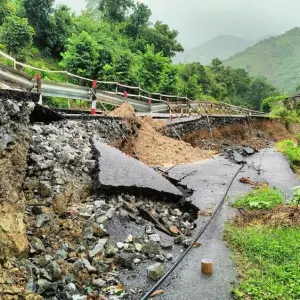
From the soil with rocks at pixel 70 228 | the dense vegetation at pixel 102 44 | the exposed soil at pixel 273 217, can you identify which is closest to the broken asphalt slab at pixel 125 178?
the soil with rocks at pixel 70 228

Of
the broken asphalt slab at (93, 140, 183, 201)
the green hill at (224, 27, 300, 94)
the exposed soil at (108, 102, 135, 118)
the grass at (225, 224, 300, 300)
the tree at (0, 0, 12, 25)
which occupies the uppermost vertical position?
the green hill at (224, 27, 300, 94)

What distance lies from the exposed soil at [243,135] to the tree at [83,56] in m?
7.25

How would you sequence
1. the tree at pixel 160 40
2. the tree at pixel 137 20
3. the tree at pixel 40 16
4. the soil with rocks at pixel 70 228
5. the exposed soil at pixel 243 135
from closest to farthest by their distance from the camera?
the soil with rocks at pixel 70 228, the exposed soil at pixel 243 135, the tree at pixel 40 16, the tree at pixel 160 40, the tree at pixel 137 20

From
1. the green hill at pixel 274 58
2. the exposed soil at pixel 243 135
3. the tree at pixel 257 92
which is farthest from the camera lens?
the green hill at pixel 274 58

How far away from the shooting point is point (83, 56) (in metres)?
19.6

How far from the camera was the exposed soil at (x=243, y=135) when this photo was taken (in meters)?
18.8

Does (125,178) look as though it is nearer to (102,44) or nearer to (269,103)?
(102,44)

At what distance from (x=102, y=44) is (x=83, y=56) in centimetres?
377

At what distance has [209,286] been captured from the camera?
4602 mm

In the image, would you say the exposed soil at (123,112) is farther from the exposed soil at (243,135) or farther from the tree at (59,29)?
the tree at (59,29)

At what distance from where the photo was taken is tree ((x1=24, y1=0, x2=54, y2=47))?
26484 mm

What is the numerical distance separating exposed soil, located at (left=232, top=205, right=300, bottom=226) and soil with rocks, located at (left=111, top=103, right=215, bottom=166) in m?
4.37

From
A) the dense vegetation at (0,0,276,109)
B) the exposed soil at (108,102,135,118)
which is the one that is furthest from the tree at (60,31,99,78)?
the exposed soil at (108,102,135,118)

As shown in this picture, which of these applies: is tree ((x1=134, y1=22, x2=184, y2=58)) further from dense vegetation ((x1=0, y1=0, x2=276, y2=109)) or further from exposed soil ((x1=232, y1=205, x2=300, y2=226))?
exposed soil ((x1=232, y1=205, x2=300, y2=226))
